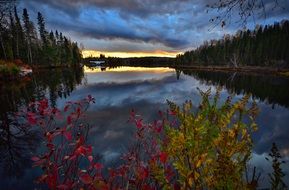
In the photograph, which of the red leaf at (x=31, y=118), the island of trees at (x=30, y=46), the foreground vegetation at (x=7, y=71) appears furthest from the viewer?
the island of trees at (x=30, y=46)

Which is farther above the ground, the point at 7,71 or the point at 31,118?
the point at 31,118

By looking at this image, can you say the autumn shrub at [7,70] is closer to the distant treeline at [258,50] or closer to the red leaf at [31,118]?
the red leaf at [31,118]

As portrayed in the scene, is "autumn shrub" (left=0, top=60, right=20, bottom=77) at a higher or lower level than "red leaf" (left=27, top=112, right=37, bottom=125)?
lower

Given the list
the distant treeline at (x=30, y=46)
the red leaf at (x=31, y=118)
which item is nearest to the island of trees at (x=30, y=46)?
the distant treeline at (x=30, y=46)

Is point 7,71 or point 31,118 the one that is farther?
point 7,71

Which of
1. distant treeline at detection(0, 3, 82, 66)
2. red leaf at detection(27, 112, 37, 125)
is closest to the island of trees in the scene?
distant treeline at detection(0, 3, 82, 66)

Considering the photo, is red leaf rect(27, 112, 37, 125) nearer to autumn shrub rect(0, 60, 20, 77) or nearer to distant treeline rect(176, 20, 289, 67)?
autumn shrub rect(0, 60, 20, 77)

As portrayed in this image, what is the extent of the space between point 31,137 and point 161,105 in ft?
31.1

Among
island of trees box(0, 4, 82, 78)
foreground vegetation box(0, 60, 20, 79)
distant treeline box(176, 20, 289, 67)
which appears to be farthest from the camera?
distant treeline box(176, 20, 289, 67)

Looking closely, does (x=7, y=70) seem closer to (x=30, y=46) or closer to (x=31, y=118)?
(x=31, y=118)

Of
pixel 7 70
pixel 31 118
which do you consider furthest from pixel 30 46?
pixel 31 118

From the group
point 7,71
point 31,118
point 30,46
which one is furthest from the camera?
point 30,46

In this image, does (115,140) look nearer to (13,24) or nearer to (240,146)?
(240,146)

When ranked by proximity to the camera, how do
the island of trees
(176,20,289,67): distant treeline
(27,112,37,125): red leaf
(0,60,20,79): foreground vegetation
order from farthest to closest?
(176,20,289,67): distant treeline → the island of trees → (0,60,20,79): foreground vegetation → (27,112,37,125): red leaf
